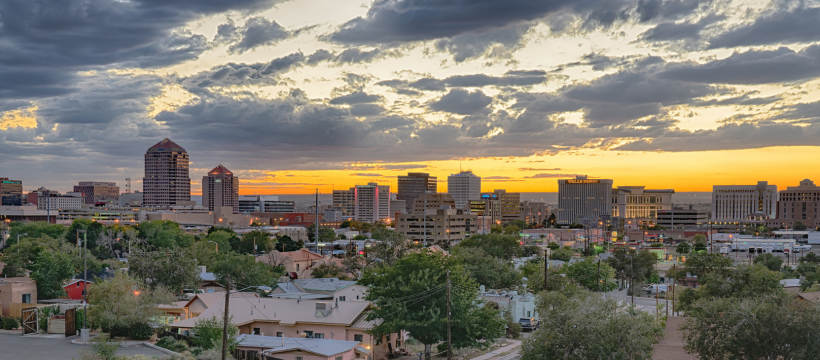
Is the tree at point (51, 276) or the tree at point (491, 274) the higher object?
the tree at point (51, 276)

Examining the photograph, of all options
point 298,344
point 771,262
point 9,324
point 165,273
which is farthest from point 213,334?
point 771,262

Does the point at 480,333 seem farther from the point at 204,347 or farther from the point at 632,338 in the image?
the point at 204,347

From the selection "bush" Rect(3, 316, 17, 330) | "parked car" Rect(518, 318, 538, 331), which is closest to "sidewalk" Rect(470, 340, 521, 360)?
"parked car" Rect(518, 318, 538, 331)

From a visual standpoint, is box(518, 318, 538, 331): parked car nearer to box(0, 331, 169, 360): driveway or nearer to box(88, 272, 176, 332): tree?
box(88, 272, 176, 332): tree

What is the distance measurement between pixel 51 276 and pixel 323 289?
27.5 metres

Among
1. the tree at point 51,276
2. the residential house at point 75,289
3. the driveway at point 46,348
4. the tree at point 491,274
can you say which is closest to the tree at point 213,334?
the driveway at point 46,348

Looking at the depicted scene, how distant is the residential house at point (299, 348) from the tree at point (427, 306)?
3078mm

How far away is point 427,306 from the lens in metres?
48.5

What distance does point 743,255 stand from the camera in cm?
17400

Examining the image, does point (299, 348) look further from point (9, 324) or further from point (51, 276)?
point (51, 276)

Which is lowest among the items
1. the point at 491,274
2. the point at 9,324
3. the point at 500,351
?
the point at 500,351

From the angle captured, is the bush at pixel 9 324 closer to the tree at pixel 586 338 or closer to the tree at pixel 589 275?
the tree at pixel 586 338

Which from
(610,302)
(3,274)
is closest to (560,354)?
(610,302)

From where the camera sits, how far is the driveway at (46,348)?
41.2 meters
